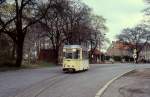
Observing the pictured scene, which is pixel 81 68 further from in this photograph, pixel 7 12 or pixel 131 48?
pixel 131 48

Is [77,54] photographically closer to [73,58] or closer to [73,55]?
[73,55]

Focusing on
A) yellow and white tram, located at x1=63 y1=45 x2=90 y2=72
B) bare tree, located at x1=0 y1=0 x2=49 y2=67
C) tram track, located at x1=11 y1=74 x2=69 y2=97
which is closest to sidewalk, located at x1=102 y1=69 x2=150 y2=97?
tram track, located at x1=11 y1=74 x2=69 y2=97

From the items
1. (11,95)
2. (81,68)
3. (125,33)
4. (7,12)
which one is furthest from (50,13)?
(125,33)

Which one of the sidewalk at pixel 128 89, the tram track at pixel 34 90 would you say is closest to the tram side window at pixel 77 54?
the sidewalk at pixel 128 89

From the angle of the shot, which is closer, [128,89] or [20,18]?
Answer: [128,89]

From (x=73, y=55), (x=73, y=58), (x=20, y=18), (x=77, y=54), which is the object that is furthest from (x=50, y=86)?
(x=20, y=18)

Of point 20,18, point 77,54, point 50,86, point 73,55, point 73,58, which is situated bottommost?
point 50,86

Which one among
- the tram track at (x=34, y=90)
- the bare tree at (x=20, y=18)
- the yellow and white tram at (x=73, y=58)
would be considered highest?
the bare tree at (x=20, y=18)

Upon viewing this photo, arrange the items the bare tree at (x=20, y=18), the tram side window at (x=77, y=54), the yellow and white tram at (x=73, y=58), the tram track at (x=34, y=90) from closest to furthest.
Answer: the tram track at (x=34, y=90) < the yellow and white tram at (x=73, y=58) < the tram side window at (x=77, y=54) < the bare tree at (x=20, y=18)

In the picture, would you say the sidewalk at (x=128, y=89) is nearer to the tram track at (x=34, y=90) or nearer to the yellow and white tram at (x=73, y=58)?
the tram track at (x=34, y=90)

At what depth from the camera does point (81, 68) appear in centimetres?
4669

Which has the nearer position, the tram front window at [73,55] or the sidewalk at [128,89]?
the sidewalk at [128,89]

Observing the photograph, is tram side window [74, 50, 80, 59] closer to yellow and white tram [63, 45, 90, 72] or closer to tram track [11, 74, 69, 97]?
yellow and white tram [63, 45, 90, 72]

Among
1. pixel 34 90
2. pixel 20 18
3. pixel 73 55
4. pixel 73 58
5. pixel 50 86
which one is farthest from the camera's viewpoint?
pixel 20 18
